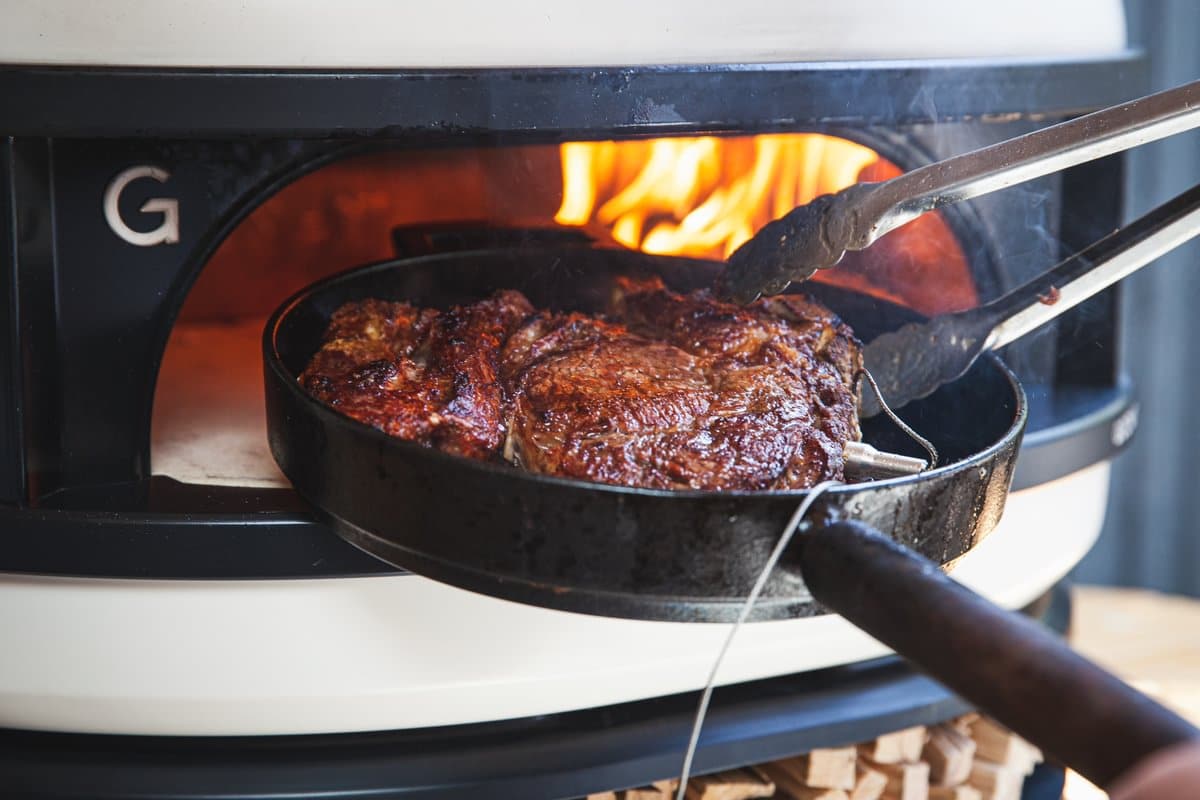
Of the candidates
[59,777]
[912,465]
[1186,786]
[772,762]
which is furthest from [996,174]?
[59,777]

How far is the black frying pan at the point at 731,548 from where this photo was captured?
2.20 feet

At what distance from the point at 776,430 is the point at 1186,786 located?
0.52 metres

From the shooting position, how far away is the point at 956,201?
3.72 feet

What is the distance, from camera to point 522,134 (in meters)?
1.38

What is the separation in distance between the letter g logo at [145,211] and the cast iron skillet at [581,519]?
20cm

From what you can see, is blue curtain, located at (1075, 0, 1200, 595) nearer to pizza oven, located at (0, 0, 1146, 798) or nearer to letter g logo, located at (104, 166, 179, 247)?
pizza oven, located at (0, 0, 1146, 798)

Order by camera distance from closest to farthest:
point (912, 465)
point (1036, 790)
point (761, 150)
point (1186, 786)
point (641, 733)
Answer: point (1186, 786) < point (912, 465) < point (641, 733) < point (761, 150) < point (1036, 790)

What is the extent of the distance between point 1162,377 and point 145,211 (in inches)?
84.5

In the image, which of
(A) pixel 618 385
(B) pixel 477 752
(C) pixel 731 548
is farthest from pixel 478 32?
(B) pixel 477 752

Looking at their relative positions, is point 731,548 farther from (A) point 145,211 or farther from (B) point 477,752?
(A) point 145,211

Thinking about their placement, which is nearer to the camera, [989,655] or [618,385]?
[989,655]

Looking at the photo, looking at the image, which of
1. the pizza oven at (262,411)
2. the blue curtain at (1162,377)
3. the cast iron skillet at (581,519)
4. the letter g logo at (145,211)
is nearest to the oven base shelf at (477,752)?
the pizza oven at (262,411)

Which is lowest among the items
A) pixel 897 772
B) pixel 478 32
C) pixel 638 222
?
pixel 897 772

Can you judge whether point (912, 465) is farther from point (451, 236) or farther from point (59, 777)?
point (59, 777)
